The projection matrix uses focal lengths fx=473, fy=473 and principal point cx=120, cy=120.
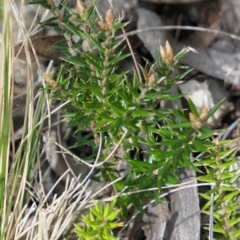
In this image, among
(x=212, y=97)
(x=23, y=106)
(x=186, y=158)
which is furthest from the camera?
(x=212, y=97)

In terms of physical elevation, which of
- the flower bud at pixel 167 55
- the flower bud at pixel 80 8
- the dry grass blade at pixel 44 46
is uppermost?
the flower bud at pixel 80 8

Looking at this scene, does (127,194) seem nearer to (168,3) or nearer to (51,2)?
(51,2)

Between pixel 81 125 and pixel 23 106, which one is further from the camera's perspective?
pixel 23 106

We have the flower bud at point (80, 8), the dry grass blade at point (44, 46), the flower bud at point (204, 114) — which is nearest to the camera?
the flower bud at point (204, 114)

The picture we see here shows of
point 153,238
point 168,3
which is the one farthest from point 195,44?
point 153,238

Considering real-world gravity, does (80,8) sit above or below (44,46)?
above

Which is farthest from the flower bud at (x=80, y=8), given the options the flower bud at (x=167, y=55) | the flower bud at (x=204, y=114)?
the flower bud at (x=204, y=114)

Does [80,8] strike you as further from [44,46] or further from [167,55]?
[44,46]

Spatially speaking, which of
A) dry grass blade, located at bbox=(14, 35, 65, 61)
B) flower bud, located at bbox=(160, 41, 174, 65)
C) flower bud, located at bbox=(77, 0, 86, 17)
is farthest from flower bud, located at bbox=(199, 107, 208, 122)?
dry grass blade, located at bbox=(14, 35, 65, 61)

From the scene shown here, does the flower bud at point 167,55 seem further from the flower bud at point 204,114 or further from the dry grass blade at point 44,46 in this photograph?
the dry grass blade at point 44,46

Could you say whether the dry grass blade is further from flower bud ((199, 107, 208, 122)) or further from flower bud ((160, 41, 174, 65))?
flower bud ((199, 107, 208, 122))

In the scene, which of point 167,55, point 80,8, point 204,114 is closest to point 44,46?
point 80,8
